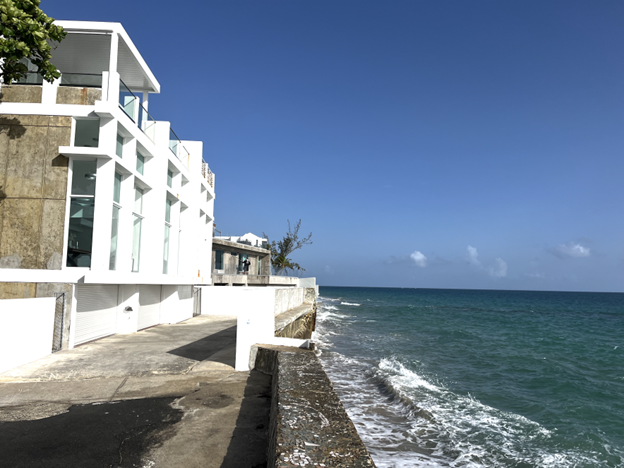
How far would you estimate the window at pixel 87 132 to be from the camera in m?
11.1

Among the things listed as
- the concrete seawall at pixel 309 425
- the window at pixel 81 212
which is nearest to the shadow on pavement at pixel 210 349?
the concrete seawall at pixel 309 425

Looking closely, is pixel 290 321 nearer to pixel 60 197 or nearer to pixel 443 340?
pixel 60 197

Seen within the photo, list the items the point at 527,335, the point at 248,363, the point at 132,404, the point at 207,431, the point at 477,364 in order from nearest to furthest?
the point at 207,431, the point at 132,404, the point at 248,363, the point at 477,364, the point at 527,335

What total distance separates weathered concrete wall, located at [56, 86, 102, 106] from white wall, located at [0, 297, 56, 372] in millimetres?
5349

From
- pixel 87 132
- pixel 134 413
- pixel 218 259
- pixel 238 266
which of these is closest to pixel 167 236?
pixel 87 132

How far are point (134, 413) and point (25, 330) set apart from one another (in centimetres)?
511

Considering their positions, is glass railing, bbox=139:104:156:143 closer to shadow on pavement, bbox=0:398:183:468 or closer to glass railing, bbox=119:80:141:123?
glass railing, bbox=119:80:141:123

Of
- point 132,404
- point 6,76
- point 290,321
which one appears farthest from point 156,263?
point 132,404

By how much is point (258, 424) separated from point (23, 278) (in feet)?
28.8

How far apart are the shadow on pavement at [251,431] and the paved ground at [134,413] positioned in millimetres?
10

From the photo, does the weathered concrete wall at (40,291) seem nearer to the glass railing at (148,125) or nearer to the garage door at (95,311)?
the garage door at (95,311)

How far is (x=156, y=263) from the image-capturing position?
14727 mm

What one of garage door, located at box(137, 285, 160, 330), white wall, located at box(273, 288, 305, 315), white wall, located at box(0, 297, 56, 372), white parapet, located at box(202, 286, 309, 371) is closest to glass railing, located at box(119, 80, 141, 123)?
white wall, located at box(0, 297, 56, 372)

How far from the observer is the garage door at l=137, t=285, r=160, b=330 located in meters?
15.0
